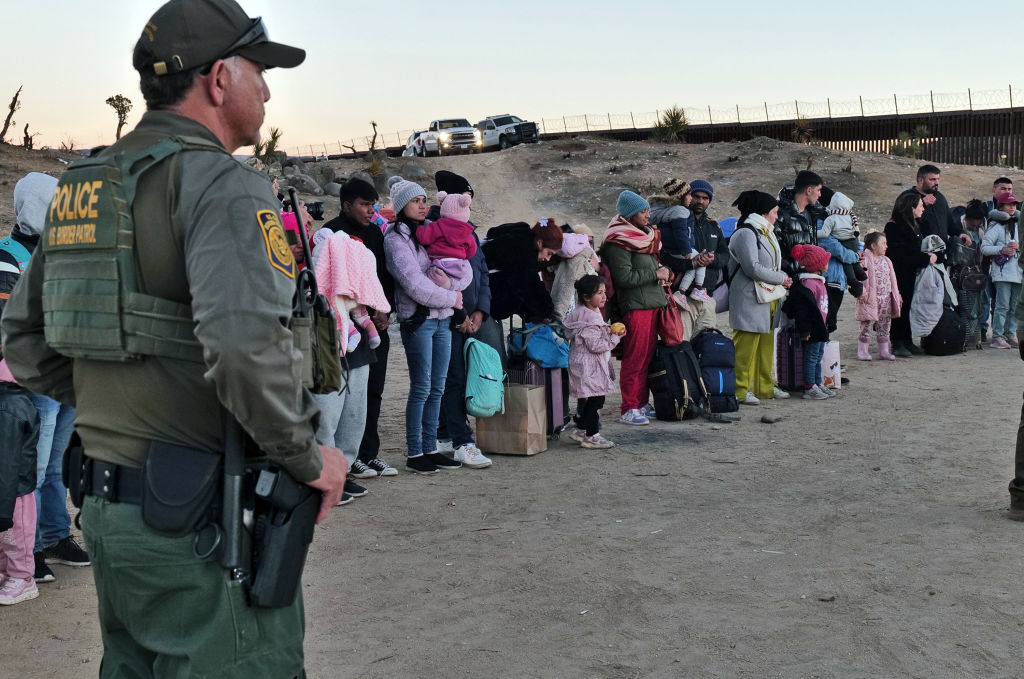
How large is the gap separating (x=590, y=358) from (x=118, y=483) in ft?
20.5

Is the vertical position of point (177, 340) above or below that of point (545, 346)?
above

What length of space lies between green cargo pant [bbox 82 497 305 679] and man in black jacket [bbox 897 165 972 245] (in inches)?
450

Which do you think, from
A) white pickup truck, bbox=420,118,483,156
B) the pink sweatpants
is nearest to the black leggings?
the pink sweatpants

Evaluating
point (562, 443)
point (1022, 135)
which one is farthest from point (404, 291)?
point (1022, 135)

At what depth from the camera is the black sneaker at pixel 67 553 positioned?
5.34 m

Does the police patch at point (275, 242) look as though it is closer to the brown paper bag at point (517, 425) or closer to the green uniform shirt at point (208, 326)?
the green uniform shirt at point (208, 326)

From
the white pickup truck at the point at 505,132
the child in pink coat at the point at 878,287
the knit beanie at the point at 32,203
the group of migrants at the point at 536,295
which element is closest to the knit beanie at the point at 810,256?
the group of migrants at the point at 536,295

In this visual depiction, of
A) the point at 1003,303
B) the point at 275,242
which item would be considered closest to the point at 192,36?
the point at 275,242

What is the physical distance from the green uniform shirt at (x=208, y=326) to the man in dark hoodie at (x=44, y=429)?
258cm

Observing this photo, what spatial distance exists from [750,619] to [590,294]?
4.07 metres

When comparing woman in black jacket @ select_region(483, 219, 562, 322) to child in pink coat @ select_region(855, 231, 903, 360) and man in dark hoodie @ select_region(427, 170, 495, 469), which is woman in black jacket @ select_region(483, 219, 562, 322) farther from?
child in pink coat @ select_region(855, 231, 903, 360)

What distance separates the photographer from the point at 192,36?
207 cm

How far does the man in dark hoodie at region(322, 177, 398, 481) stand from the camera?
6727 mm

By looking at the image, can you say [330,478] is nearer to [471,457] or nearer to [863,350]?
[471,457]
